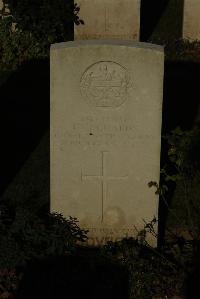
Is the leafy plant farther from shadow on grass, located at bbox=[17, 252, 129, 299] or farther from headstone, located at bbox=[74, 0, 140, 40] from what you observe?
shadow on grass, located at bbox=[17, 252, 129, 299]

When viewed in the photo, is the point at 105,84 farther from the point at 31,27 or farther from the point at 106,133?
the point at 31,27

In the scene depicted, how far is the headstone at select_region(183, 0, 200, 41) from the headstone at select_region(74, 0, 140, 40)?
47.1 inches

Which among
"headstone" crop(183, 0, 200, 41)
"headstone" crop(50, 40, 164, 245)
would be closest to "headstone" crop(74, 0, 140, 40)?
"headstone" crop(183, 0, 200, 41)

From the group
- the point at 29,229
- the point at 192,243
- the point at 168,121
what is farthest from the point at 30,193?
the point at 168,121

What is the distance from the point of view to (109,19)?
12469mm

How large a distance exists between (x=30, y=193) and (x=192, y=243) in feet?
6.80

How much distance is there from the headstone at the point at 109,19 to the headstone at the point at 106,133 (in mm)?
6600

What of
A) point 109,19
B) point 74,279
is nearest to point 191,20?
point 109,19

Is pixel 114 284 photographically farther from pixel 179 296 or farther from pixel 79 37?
pixel 79 37

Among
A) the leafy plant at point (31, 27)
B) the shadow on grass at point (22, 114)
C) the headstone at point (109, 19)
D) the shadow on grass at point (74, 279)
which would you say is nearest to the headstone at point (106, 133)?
the shadow on grass at point (74, 279)

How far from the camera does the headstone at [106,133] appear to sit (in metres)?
5.80

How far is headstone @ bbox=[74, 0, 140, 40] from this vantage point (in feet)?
40.5

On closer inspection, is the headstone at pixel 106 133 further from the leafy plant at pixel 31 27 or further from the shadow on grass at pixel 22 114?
the leafy plant at pixel 31 27

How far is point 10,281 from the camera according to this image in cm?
539
